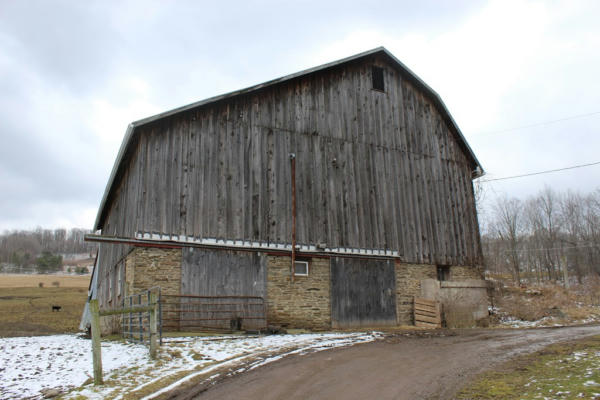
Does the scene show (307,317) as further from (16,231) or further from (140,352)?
(16,231)

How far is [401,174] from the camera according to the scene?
749 inches

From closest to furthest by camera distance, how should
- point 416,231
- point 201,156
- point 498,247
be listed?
1. point 201,156
2. point 416,231
3. point 498,247

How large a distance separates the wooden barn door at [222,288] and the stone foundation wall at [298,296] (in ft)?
1.13

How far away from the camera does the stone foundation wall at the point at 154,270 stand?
13.3 metres

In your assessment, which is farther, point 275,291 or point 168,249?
point 275,291

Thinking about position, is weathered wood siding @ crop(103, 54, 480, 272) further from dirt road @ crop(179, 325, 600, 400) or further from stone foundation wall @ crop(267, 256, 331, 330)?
dirt road @ crop(179, 325, 600, 400)

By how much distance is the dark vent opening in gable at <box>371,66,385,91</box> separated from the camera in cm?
1955

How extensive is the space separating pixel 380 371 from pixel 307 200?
29.4ft

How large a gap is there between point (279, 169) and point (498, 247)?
38327 mm

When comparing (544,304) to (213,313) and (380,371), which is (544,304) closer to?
(213,313)

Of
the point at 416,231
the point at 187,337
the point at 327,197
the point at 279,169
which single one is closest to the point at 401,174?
the point at 416,231

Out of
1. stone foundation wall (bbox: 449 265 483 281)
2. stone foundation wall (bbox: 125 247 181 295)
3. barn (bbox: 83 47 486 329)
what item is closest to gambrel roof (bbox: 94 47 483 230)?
barn (bbox: 83 47 486 329)

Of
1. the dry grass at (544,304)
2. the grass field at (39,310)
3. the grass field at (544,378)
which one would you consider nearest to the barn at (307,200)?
the dry grass at (544,304)

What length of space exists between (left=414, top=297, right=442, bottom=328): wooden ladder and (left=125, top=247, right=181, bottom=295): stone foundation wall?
28.6 feet
